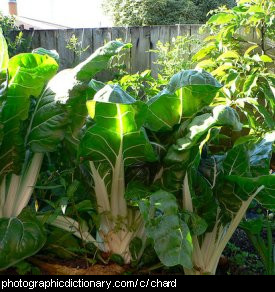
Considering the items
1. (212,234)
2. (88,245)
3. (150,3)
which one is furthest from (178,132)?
(150,3)

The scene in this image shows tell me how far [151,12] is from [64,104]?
5.46 meters

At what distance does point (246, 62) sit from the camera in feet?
10.2

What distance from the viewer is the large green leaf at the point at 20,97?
169 centimetres

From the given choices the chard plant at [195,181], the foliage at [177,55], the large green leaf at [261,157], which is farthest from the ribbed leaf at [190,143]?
the foliage at [177,55]

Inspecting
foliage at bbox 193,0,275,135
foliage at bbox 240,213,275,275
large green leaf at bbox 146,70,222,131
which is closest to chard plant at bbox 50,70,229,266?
large green leaf at bbox 146,70,222,131

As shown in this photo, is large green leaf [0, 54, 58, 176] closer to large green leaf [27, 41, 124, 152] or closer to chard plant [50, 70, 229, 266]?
large green leaf [27, 41, 124, 152]

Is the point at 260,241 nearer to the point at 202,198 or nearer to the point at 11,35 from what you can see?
the point at 202,198

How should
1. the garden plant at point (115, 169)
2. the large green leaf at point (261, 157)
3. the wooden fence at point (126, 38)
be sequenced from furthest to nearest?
the wooden fence at point (126, 38) < the large green leaf at point (261, 157) < the garden plant at point (115, 169)

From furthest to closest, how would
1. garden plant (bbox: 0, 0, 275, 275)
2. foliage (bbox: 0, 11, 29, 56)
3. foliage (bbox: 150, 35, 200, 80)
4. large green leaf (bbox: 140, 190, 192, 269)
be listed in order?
foliage (bbox: 0, 11, 29, 56) < foliage (bbox: 150, 35, 200, 80) < garden plant (bbox: 0, 0, 275, 275) < large green leaf (bbox: 140, 190, 192, 269)

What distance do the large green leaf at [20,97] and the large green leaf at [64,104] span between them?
49 mm

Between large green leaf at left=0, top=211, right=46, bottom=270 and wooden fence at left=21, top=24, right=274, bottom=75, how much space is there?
3237 millimetres

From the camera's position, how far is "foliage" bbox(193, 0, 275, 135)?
2.90m

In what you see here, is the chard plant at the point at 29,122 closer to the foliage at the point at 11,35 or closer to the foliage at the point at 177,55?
the foliage at the point at 177,55

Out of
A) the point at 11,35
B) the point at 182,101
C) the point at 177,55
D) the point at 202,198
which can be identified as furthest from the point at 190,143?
the point at 11,35
